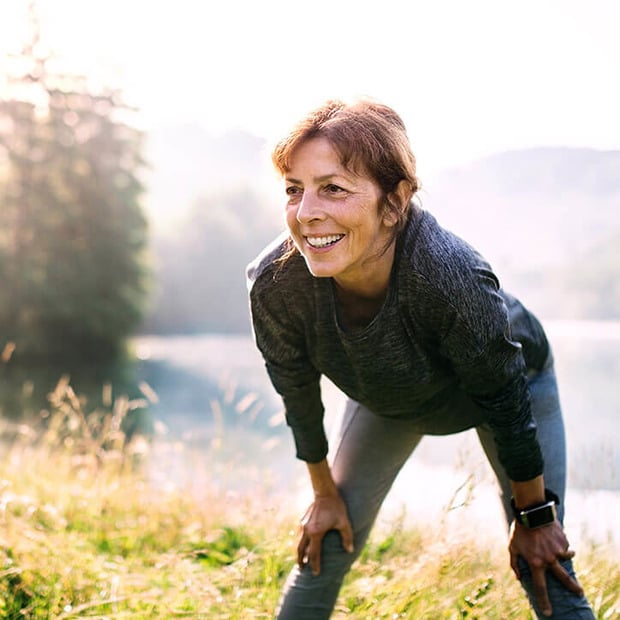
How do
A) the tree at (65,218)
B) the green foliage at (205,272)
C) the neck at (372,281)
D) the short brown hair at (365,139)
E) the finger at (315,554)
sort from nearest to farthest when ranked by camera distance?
the short brown hair at (365,139)
the neck at (372,281)
the finger at (315,554)
the tree at (65,218)
the green foliage at (205,272)

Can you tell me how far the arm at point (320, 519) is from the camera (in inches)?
82.2

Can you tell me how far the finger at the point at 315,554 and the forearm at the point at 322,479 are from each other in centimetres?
13

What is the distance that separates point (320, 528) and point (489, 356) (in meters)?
0.74

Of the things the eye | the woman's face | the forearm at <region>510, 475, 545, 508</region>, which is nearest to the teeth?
the woman's face

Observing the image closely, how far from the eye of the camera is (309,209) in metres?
1.71

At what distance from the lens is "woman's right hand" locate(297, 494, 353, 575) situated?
2086 mm

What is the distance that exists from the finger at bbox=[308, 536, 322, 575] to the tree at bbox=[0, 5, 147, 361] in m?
18.6

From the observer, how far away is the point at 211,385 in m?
15.5

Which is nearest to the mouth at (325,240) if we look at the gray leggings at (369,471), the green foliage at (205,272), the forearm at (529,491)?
the gray leggings at (369,471)

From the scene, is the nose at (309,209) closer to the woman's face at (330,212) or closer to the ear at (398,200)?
the woman's face at (330,212)

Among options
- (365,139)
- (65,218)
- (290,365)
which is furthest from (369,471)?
(65,218)

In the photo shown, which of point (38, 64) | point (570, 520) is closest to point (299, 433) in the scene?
point (570, 520)

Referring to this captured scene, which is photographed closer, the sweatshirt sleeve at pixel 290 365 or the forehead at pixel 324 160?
the forehead at pixel 324 160

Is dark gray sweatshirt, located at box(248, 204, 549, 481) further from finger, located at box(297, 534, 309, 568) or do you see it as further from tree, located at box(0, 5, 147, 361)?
tree, located at box(0, 5, 147, 361)
